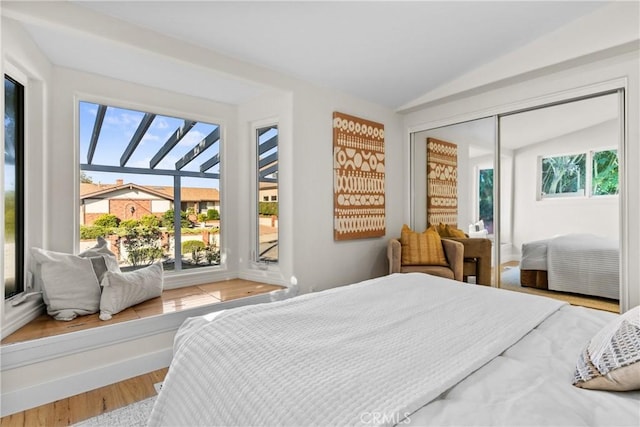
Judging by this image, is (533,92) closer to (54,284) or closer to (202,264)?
(202,264)

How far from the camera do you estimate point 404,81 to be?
11.4 feet

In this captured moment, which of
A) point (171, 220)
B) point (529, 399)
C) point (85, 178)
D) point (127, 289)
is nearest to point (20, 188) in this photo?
point (85, 178)

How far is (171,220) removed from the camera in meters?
3.34

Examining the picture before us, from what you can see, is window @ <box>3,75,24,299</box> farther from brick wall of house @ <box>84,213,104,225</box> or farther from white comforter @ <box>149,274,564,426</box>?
white comforter @ <box>149,274,564,426</box>

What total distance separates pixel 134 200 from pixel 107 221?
0.95ft

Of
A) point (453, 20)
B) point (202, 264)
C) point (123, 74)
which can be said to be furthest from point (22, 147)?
point (453, 20)

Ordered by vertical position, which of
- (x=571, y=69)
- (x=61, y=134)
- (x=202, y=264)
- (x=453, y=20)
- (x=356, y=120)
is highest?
(x=453, y=20)

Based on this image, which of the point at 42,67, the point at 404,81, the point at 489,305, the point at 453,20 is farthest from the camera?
the point at 404,81

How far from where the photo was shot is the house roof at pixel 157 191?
9.38 feet

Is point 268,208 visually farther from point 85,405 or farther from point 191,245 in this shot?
point 85,405

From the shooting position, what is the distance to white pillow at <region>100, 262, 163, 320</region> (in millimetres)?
2354

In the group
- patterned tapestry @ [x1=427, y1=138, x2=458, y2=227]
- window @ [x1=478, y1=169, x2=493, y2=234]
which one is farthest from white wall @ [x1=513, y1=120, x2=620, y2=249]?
patterned tapestry @ [x1=427, y1=138, x2=458, y2=227]

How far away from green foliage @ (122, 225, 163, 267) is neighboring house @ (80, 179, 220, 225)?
14 cm

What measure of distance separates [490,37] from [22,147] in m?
3.66
